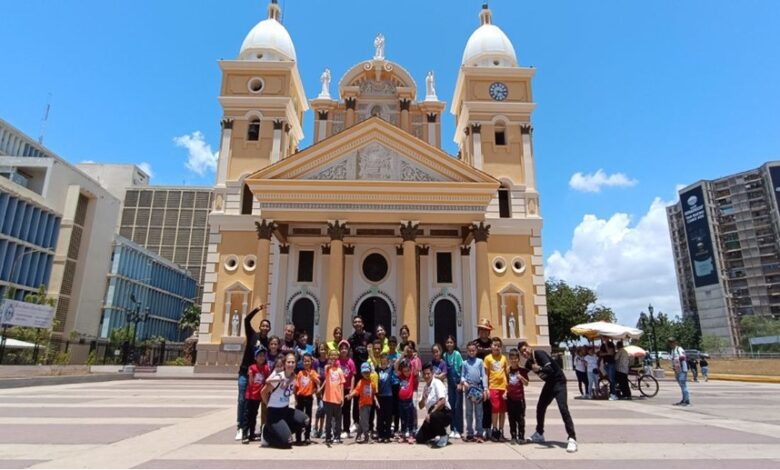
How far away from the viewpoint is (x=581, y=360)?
16656 millimetres

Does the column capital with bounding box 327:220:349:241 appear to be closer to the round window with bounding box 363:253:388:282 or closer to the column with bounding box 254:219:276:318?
the column with bounding box 254:219:276:318

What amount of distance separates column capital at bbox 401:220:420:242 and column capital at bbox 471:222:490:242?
299 centimetres

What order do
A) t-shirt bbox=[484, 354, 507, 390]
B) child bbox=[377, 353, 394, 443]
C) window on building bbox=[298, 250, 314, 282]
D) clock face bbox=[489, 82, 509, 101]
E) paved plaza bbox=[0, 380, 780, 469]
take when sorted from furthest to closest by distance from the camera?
1. clock face bbox=[489, 82, 509, 101]
2. window on building bbox=[298, 250, 314, 282]
3. t-shirt bbox=[484, 354, 507, 390]
4. child bbox=[377, 353, 394, 443]
5. paved plaza bbox=[0, 380, 780, 469]

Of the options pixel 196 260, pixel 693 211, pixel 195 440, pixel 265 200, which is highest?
pixel 693 211

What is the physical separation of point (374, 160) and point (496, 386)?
19217 mm

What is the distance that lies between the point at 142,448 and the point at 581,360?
14.2m

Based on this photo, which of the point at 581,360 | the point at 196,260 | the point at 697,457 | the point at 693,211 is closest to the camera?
the point at 697,457

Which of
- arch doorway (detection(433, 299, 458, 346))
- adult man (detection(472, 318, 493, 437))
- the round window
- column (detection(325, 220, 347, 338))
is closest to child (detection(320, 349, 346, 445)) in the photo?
adult man (detection(472, 318, 493, 437))

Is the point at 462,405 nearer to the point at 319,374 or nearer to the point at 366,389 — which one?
the point at 366,389

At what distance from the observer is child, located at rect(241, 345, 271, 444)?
310 inches

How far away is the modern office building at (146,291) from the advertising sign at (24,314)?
20.5m

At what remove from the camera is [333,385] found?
813 cm

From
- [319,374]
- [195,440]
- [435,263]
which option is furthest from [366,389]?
[435,263]

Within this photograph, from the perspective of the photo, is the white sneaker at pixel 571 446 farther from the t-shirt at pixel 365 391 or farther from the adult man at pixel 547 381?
the t-shirt at pixel 365 391
